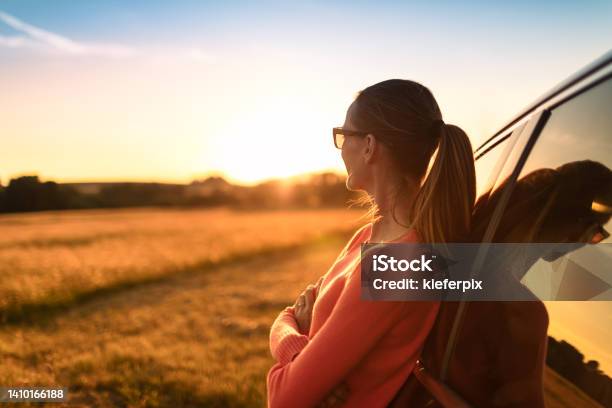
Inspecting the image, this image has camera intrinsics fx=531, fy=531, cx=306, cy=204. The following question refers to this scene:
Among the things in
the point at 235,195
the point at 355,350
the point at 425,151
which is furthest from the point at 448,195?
the point at 235,195

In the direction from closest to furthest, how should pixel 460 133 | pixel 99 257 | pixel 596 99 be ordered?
pixel 596 99, pixel 460 133, pixel 99 257

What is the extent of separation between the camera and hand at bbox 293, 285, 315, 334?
2354mm

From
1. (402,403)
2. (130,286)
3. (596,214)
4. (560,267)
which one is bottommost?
(130,286)

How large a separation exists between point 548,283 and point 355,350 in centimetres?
62

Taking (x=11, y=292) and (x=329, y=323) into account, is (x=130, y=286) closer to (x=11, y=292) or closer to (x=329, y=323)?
(x=11, y=292)

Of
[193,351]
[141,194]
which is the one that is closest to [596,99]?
[193,351]

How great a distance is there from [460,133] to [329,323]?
0.82 metres

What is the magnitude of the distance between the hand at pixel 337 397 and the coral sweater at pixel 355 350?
0.07 feet

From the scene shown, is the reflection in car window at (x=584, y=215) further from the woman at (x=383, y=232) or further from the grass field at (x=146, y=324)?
the woman at (x=383, y=232)

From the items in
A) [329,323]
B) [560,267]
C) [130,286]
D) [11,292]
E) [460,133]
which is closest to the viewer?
[560,267]

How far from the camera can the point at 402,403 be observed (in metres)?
1.85

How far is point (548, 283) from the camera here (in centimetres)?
157

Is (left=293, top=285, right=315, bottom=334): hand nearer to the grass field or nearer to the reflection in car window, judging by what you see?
the grass field

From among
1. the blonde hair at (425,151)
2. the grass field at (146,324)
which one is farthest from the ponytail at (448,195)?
the grass field at (146,324)
